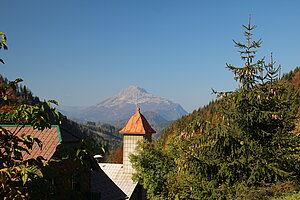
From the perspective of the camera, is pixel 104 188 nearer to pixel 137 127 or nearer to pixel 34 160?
pixel 137 127

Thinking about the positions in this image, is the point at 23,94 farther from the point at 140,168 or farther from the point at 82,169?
the point at 82,169

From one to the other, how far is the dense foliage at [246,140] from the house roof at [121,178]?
34.7ft

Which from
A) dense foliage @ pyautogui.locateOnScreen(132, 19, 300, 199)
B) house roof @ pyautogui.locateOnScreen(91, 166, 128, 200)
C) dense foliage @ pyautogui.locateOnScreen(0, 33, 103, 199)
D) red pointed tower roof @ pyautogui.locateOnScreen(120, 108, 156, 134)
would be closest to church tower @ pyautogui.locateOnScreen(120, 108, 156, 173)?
red pointed tower roof @ pyautogui.locateOnScreen(120, 108, 156, 134)

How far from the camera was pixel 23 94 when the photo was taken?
447 ft

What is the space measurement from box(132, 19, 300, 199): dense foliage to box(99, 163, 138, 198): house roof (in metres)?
10.6

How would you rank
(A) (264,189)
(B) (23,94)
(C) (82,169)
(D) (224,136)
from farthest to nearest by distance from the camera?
(B) (23,94) < (D) (224,136) < (A) (264,189) < (C) (82,169)

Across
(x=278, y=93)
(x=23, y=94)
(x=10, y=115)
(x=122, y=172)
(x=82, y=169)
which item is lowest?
(x=122, y=172)

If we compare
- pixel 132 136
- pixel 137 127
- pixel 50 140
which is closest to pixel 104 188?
pixel 50 140

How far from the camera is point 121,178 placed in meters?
23.6

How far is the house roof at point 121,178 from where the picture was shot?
21862 mm

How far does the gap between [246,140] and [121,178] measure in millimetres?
14949

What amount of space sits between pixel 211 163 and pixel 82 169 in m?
8.39

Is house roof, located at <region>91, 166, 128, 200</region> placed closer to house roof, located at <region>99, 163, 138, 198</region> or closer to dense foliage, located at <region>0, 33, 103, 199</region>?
house roof, located at <region>99, 163, 138, 198</region>

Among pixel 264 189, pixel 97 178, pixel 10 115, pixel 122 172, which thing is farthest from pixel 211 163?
pixel 122 172
